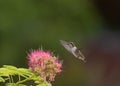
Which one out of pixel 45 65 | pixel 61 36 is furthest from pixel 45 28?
pixel 45 65

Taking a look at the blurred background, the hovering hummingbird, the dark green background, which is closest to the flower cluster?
the hovering hummingbird

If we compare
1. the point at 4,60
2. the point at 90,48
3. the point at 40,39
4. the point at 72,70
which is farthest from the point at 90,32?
the point at 4,60

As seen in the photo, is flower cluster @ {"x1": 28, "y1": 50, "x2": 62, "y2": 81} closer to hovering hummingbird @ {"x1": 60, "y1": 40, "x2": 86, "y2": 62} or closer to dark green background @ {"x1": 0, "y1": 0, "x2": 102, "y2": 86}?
hovering hummingbird @ {"x1": 60, "y1": 40, "x2": 86, "y2": 62}

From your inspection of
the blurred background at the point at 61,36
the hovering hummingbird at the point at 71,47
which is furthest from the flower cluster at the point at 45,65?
the blurred background at the point at 61,36

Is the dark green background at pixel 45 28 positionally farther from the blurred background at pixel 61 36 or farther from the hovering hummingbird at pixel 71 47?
the hovering hummingbird at pixel 71 47

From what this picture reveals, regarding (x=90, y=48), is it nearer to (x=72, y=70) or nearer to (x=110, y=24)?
(x=72, y=70)

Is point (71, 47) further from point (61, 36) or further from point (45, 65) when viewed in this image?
point (61, 36)
